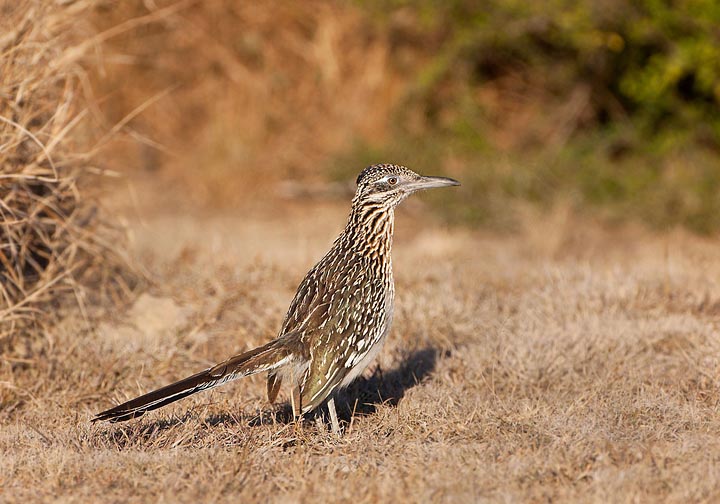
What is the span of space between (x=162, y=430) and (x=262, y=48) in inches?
346

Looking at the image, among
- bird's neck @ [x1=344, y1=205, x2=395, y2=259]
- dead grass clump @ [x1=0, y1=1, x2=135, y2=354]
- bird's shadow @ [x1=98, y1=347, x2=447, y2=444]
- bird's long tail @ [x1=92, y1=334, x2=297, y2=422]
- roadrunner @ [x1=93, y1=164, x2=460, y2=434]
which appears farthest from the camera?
dead grass clump @ [x1=0, y1=1, x2=135, y2=354]

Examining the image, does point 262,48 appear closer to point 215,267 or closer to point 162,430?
point 215,267

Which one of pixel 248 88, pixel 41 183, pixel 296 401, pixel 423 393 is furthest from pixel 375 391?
pixel 248 88

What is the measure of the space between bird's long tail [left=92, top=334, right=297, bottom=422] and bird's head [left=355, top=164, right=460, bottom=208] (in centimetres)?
91

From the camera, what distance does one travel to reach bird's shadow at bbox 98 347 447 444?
5035 millimetres

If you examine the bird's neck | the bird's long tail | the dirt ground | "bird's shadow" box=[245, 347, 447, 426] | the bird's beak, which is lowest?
"bird's shadow" box=[245, 347, 447, 426]

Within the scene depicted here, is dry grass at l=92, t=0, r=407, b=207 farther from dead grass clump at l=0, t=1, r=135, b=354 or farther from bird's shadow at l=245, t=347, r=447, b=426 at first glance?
bird's shadow at l=245, t=347, r=447, b=426

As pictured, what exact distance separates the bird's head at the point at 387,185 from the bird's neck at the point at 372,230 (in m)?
0.04

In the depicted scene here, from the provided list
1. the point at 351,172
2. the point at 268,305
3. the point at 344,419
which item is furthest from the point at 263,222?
the point at 344,419

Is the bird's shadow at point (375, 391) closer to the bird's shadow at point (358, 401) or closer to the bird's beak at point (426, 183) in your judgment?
the bird's shadow at point (358, 401)

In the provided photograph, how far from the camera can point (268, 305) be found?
721cm

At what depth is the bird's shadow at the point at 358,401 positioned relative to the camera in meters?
5.04

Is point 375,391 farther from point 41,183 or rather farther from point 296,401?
point 41,183

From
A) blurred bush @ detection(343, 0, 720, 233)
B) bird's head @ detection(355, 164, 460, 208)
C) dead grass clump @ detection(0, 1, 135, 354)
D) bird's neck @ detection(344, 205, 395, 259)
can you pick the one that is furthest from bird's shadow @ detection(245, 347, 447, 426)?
blurred bush @ detection(343, 0, 720, 233)
